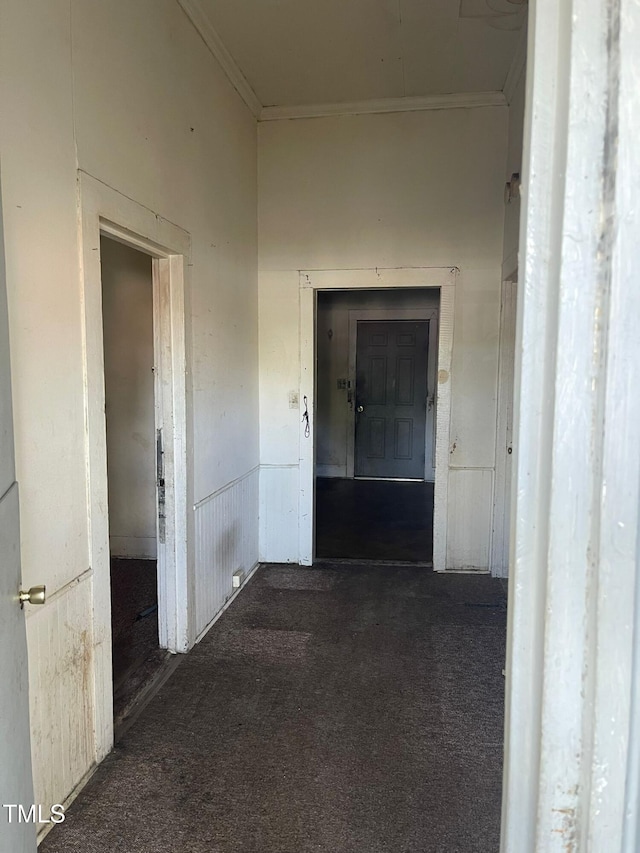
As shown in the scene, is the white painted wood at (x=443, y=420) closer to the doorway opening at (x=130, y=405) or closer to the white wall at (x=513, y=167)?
the white wall at (x=513, y=167)

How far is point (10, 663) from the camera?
103 centimetres

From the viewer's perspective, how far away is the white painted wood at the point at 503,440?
12.0 feet

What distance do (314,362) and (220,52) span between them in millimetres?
1927

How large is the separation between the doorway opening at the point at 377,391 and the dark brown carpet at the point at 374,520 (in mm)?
64

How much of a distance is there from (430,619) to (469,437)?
1.31 m

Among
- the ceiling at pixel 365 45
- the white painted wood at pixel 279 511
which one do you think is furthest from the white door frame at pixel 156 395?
the white painted wood at pixel 279 511

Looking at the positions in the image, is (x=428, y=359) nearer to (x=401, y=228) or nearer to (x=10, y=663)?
(x=401, y=228)

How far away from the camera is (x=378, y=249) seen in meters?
3.78

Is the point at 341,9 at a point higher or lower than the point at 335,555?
higher

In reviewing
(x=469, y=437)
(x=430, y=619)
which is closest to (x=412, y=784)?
(x=430, y=619)

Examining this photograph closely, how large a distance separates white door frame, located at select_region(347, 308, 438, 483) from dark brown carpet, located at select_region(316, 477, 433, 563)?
0.36 m

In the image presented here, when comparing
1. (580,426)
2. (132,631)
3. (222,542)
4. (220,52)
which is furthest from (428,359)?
(580,426)

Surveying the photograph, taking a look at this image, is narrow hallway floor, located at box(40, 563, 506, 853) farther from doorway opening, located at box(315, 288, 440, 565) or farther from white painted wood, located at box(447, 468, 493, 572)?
doorway opening, located at box(315, 288, 440, 565)

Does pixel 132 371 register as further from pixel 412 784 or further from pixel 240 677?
pixel 412 784
